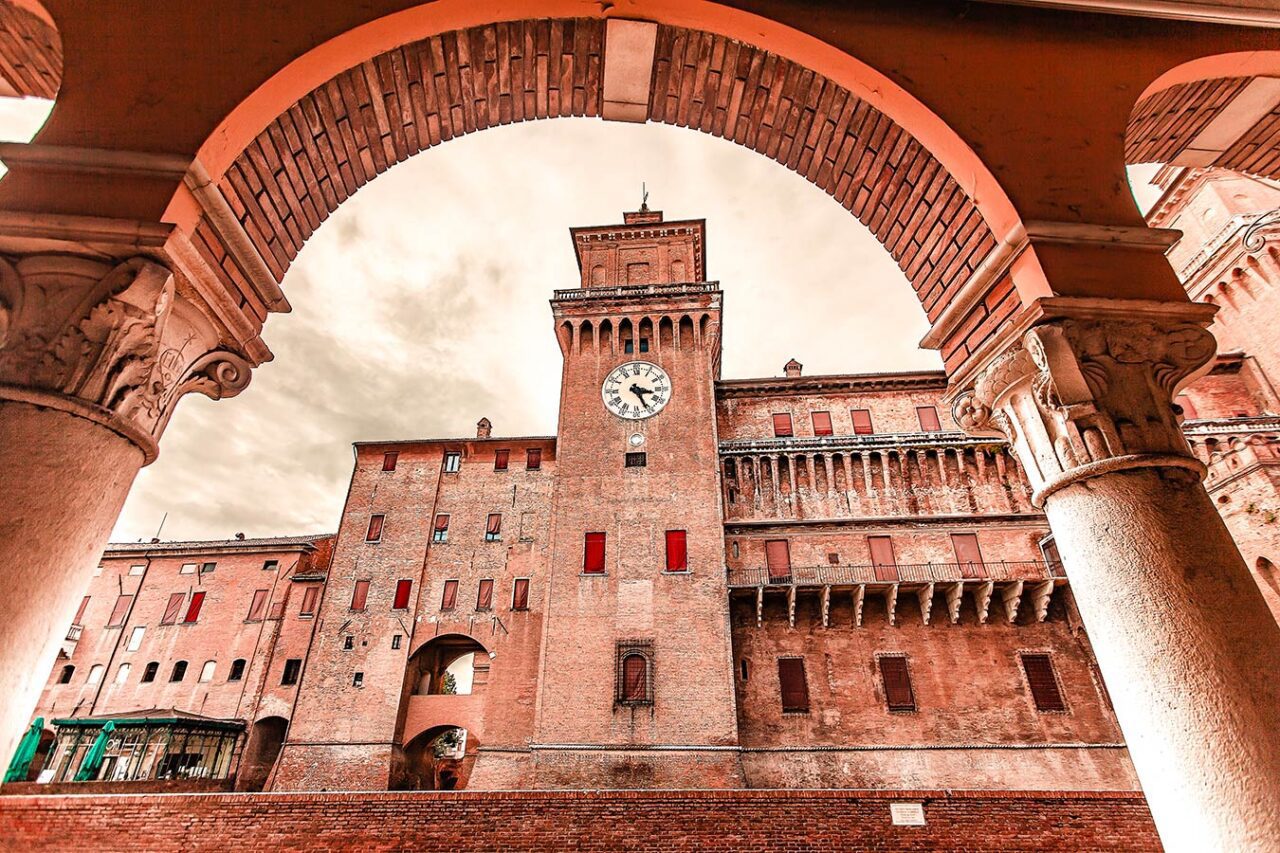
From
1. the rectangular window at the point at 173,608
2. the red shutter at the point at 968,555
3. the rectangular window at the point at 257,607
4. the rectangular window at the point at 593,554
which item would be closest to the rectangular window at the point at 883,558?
the red shutter at the point at 968,555

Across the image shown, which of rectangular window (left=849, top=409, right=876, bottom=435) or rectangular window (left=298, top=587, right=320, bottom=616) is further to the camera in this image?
rectangular window (left=298, top=587, right=320, bottom=616)

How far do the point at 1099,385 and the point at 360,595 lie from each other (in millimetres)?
24796

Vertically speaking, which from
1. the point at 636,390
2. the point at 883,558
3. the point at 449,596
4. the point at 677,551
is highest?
the point at 636,390

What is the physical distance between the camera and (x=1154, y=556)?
2619 millimetres

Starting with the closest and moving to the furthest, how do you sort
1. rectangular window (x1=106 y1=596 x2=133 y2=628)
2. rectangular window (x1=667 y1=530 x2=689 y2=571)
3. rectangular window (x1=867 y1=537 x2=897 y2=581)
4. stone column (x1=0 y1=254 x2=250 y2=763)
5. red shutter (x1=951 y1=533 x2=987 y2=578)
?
stone column (x1=0 y1=254 x2=250 y2=763), red shutter (x1=951 y1=533 x2=987 y2=578), rectangular window (x1=867 y1=537 x2=897 y2=581), rectangular window (x1=667 y1=530 x2=689 y2=571), rectangular window (x1=106 y1=596 x2=133 y2=628)

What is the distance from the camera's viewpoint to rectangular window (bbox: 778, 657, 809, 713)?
1914cm

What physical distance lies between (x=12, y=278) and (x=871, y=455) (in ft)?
73.9

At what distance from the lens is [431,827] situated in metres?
11.4

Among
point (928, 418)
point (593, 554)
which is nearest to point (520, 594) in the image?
point (593, 554)

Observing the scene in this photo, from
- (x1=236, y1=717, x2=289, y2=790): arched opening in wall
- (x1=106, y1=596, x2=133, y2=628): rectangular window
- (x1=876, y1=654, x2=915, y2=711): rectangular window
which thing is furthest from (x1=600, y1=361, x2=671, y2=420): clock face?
(x1=106, y1=596, x2=133, y2=628): rectangular window

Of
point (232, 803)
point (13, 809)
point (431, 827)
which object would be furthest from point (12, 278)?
point (13, 809)

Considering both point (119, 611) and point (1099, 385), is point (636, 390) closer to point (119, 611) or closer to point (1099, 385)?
point (1099, 385)

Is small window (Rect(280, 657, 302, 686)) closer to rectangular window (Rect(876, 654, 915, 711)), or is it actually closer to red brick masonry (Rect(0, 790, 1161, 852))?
red brick masonry (Rect(0, 790, 1161, 852))

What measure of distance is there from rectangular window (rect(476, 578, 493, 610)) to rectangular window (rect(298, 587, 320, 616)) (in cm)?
813
